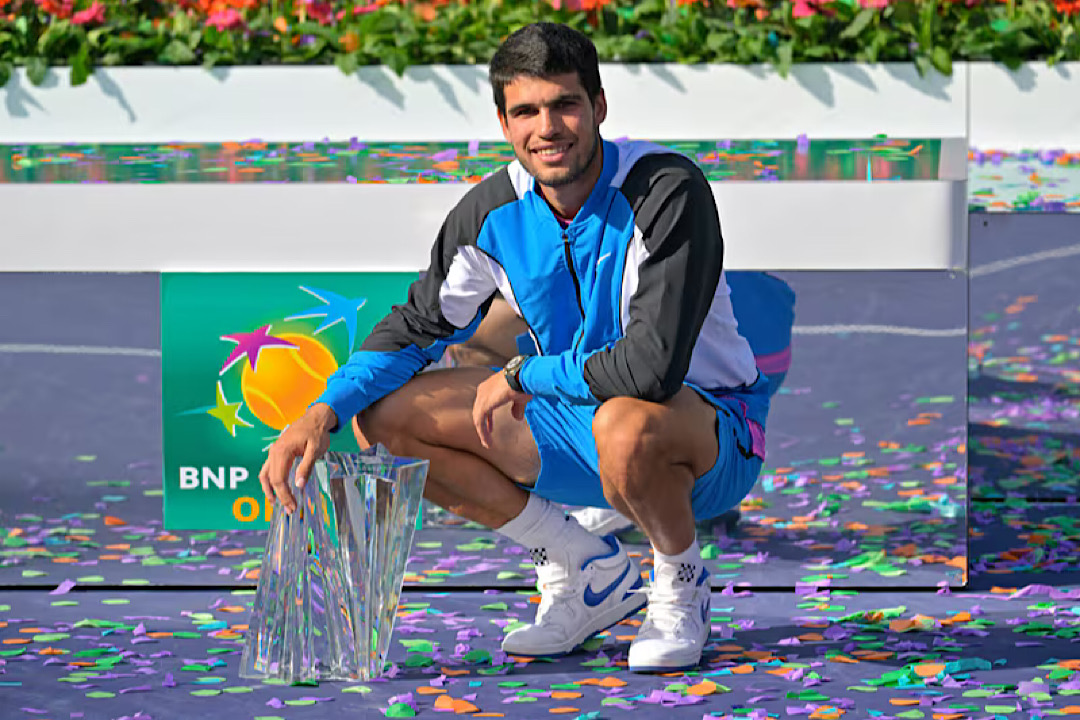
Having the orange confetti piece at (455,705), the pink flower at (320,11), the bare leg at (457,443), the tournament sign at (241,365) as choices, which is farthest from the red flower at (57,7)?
the orange confetti piece at (455,705)

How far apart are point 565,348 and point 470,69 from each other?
279 cm

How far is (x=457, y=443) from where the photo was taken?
9.77 feet

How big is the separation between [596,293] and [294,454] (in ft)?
1.85

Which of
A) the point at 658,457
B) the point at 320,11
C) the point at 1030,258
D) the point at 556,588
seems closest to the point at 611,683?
the point at 556,588

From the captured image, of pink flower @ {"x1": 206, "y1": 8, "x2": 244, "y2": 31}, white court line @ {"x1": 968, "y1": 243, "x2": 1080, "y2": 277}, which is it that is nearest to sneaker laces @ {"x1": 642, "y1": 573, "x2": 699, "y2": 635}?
white court line @ {"x1": 968, "y1": 243, "x2": 1080, "y2": 277}

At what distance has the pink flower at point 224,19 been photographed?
19.1 feet

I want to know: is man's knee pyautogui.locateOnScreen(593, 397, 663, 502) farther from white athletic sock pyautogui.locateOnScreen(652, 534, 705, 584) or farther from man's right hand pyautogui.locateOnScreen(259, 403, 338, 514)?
man's right hand pyautogui.locateOnScreen(259, 403, 338, 514)

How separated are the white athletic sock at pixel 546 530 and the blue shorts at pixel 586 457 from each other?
37 millimetres

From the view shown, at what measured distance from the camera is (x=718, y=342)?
2967mm

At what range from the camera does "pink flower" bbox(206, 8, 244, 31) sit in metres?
5.82

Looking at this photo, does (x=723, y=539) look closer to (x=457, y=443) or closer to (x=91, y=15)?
(x=457, y=443)

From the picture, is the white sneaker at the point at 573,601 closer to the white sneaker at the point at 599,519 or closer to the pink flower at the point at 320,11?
the white sneaker at the point at 599,519

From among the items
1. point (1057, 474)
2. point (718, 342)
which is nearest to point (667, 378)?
point (718, 342)

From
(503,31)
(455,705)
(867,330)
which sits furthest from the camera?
(503,31)
